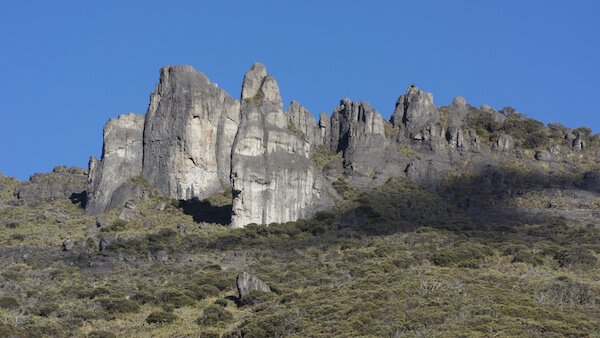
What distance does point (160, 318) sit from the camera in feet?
252

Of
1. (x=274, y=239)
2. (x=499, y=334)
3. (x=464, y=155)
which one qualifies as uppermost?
(x=464, y=155)

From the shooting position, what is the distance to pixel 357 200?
113 m

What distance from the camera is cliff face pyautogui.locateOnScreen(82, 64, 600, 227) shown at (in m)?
110

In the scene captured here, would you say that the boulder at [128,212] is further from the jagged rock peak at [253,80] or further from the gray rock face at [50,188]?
the jagged rock peak at [253,80]

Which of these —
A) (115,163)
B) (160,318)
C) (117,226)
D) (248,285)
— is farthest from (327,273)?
(115,163)

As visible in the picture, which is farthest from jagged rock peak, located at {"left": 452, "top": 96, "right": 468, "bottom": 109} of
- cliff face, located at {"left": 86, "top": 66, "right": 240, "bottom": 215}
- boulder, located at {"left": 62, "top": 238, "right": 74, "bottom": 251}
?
boulder, located at {"left": 62, "top": 238, "right": 74, "bottom": 251}

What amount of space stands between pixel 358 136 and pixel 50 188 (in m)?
27.5

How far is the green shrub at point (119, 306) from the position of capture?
79.4 m

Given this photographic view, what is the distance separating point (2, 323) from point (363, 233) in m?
37.5

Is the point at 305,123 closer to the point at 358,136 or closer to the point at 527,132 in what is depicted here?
the point at 358,136

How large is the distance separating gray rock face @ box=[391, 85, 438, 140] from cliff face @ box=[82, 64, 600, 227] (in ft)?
0.30

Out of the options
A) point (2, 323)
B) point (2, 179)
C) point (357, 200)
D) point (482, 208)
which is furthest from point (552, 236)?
point (2, 179)

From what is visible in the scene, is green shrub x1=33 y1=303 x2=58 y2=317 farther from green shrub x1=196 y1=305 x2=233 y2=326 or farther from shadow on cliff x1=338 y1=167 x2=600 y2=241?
shadow on cliff x1=338 y1=167 x2=600 y2=241

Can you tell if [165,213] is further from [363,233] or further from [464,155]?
[464,155]
